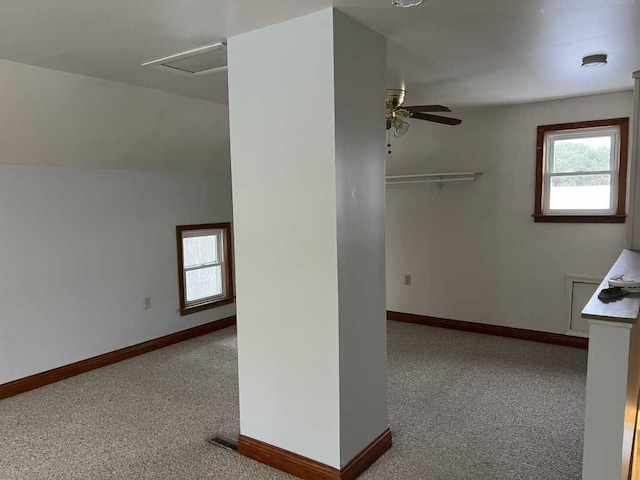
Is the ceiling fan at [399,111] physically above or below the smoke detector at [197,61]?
below

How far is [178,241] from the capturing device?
4.74 meters

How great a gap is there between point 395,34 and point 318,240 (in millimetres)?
1157

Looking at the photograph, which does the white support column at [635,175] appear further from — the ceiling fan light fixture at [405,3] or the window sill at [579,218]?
the ceiling fan light fixture at [405,3]

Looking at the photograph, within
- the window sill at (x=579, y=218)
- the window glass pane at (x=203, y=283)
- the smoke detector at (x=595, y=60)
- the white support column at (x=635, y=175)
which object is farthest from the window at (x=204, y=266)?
the white support column at (x=635, y=175)

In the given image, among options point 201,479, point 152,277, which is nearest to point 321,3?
point 201,479

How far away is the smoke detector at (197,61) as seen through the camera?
263 cm

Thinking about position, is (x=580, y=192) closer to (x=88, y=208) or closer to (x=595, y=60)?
(x=595, y=60)

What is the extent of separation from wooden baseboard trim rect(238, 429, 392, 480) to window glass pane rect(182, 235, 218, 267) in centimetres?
264

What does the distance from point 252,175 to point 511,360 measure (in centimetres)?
296

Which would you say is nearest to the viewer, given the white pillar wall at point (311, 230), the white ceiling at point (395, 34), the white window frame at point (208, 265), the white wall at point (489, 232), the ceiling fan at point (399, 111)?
the white ceiling at point (395, 34)

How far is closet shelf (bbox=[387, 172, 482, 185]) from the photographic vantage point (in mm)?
4770

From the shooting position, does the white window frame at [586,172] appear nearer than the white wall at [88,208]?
No

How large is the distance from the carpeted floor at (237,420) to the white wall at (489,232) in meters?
0.59

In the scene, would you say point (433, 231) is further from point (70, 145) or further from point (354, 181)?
point (70, 145)
